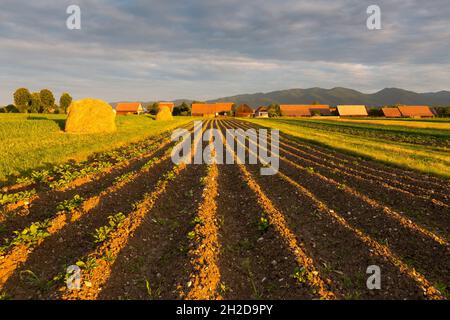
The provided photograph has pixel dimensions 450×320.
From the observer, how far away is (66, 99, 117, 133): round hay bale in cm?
2505

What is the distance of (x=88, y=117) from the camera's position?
25.5 m

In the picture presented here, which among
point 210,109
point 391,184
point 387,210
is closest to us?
point 387,210

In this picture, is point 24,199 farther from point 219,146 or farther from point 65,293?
point 219,146

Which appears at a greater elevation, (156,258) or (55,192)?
(55,192)

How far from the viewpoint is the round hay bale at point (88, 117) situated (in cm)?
2505

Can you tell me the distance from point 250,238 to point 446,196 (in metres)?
7.28

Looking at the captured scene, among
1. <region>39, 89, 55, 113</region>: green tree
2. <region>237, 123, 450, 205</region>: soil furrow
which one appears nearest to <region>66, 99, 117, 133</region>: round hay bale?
<region>237, 123, 450, 205</region>: soil furrow

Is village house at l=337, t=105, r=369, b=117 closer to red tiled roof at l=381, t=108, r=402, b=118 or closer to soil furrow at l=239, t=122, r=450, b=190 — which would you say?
red tiled roof at l=381, t=108, r=402, b=118

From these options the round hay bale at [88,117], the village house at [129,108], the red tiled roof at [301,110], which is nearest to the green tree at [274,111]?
the red tiled roof at [301,110]

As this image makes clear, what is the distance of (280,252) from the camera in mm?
5871

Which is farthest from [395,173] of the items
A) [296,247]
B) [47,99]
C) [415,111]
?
[47,99]

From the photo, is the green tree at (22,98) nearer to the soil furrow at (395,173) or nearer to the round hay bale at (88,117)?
the round hay bale at (88,117)

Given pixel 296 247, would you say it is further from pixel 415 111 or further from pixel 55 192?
pixel 415 111
